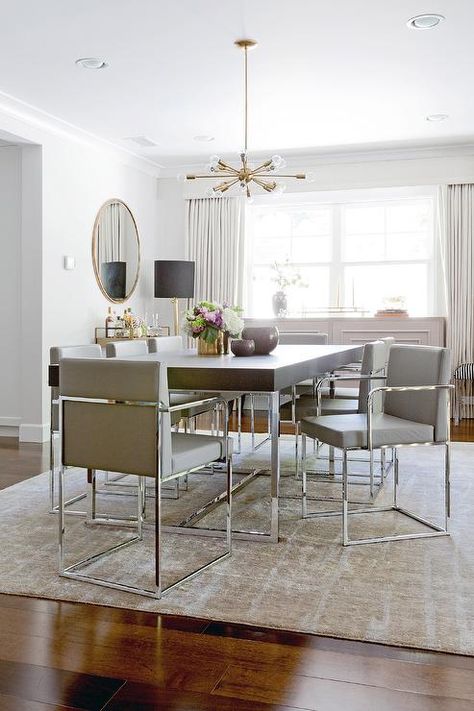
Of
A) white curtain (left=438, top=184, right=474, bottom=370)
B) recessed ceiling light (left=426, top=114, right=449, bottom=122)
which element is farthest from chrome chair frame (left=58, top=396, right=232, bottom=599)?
white curtain (left=438, top=184, right=474, bottom=370)

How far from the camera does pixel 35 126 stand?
565 cm

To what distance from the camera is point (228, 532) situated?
2.88 metres

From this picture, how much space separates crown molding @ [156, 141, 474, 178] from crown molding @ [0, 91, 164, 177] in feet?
3.84

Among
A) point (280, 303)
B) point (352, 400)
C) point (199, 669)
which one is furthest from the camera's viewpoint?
point (280, 303)

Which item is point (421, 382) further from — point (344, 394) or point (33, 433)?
point (33, 433)

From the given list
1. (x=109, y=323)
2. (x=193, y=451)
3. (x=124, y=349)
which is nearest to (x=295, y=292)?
(x=109, y=323)

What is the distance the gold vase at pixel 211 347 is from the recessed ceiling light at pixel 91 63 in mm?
2062

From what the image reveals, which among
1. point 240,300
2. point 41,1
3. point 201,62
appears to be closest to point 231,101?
point 201,62

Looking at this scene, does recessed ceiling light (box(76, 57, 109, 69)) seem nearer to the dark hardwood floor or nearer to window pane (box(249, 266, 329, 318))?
the dark hardwood floor

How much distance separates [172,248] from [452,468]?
4495mm

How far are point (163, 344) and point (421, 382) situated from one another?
181 centimetres

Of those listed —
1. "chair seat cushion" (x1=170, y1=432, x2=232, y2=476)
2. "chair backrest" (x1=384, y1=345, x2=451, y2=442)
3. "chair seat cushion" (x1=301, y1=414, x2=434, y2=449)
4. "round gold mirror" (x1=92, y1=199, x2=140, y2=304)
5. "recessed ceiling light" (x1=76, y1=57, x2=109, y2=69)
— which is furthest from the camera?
"round gold mirror" (x1=92, y1=199, x2=140, y2=304)

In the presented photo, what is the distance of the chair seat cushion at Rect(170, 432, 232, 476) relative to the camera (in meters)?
2.58

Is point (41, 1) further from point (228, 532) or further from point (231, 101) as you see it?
point (228, 532)
